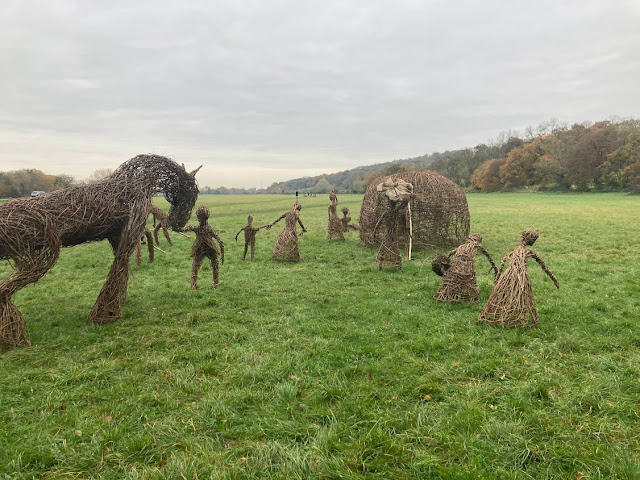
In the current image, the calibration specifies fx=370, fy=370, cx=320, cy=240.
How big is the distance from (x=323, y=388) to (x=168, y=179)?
16.3ft

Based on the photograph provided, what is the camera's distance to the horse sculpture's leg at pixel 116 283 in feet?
20.9

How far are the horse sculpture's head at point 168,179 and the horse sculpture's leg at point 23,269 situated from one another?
1.51 m

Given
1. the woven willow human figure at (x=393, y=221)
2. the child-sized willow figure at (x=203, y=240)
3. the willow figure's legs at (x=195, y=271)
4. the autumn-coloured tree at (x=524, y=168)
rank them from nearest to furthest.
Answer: the child-sized willow figure at (x=203, y=240), the willow figure's legs at (x=195, y=271), the woven willow human figure at (x=393, y=221), the autumn-coloured tree at (x=524, y=168)

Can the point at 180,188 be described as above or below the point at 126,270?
above

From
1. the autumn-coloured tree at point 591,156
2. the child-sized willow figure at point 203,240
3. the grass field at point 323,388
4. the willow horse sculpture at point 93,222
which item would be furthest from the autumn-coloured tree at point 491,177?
the willow horse sculpture at point 93,222

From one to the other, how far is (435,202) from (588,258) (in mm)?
4750

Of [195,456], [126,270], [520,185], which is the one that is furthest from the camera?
[520,185]

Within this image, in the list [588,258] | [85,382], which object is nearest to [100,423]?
[85,382]

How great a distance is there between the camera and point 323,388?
14.1 feet

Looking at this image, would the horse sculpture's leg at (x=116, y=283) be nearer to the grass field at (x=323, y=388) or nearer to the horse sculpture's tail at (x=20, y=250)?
the grass field at (x=323, y=388)

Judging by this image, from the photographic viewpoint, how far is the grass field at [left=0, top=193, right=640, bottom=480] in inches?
125

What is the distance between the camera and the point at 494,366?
15.4 ft

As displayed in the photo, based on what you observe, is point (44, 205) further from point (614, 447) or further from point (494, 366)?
point (614, 447)

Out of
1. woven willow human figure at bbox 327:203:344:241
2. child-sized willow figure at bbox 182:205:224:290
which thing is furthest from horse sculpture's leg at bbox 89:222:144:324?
woven willow human figure at bbox 327:203:344:241
